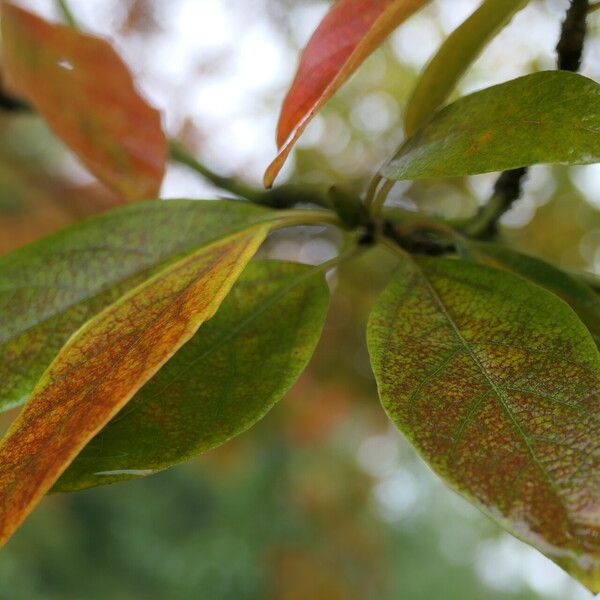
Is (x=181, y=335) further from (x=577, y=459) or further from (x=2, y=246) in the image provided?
(x=2, y=246)

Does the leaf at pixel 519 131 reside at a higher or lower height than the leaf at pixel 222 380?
higher

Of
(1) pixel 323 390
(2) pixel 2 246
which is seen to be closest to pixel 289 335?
(2) pixel 2 246

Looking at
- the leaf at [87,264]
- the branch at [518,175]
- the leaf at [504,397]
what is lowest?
the leaf at [87,264]

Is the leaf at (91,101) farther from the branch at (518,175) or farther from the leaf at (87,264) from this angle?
the branch at (518,175)

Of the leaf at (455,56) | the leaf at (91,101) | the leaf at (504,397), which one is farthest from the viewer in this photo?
the leaf at (91,101)

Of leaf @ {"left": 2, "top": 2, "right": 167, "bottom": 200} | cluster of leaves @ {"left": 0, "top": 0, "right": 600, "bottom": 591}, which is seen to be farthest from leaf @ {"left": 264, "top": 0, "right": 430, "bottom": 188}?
leaf @ {"left": 2, "top": 2, "right": 167, "bottom": 200}

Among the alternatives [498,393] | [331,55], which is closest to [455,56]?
[331,55]

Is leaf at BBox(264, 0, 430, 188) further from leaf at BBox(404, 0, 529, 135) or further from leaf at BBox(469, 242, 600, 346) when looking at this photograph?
leaf at BBox(469, 242, 600, 346)

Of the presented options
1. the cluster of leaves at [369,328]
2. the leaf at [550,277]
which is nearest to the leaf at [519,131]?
the cluster of leaves at [369,328]
